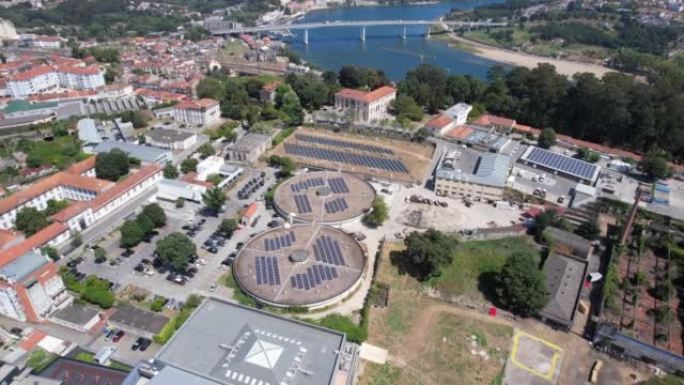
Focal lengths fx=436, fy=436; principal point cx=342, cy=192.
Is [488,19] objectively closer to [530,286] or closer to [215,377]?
[530,286]

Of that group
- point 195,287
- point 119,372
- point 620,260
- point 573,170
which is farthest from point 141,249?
point 573,170

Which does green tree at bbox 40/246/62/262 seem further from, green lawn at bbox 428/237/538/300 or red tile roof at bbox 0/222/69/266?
green lawn at bbox 428/237/538/300

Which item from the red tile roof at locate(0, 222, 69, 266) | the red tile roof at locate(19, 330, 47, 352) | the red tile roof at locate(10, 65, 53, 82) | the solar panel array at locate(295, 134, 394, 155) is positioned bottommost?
the red tile roof at locate(19, 330, 47, 352)

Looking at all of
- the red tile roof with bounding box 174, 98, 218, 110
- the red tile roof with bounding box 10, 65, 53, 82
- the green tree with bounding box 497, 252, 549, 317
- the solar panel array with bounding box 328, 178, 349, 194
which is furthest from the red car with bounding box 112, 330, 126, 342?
the red tile roof with bounding box 10, 65, 53, 82

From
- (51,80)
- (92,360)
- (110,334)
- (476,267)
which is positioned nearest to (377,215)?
(476,267)

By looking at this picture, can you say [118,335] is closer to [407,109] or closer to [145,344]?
[145,344]

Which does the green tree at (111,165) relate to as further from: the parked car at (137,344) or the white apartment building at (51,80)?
Answer: the white apartment building at (51,80)
